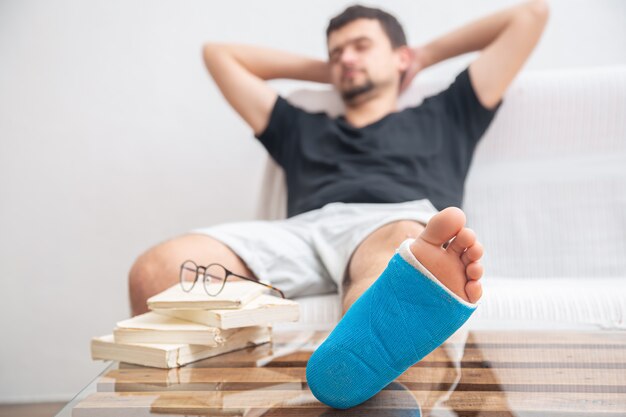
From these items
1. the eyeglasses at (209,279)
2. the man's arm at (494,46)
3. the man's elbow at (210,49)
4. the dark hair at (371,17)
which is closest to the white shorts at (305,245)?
the eyeglasses at (209,279)

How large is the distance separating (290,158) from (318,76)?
28cm

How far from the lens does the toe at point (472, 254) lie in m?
0.61

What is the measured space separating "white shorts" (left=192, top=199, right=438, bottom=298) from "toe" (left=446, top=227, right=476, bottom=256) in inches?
22.7

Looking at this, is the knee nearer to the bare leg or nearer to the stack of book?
the bare leg

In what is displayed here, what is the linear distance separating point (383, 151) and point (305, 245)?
34 centimetres

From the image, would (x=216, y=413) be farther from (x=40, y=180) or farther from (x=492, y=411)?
(x=40, y=180)

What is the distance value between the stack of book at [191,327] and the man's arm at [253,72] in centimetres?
86

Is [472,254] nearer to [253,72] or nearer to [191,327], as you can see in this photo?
[191,327]

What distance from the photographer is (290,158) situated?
1.63m

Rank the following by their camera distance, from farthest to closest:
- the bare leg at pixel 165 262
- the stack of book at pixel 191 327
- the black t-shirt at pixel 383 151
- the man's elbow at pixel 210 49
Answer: the man's elbow at pixel 210 49 < the black t-shirt at pixel 383 151 < the bare leg at pixel 165 262 < the stack of book at pixel 191 327

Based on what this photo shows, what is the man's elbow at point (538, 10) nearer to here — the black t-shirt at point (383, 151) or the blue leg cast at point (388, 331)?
the black t-shirt at point (383, 151)

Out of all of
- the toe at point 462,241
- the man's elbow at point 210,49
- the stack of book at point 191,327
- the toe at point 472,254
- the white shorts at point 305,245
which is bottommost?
the white shorts at point 305,245

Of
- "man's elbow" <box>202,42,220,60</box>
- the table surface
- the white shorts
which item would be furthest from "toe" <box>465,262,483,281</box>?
"man's elbow" <box>202,42,220,60</box>

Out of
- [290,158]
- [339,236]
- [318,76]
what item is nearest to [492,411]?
[339,236]
